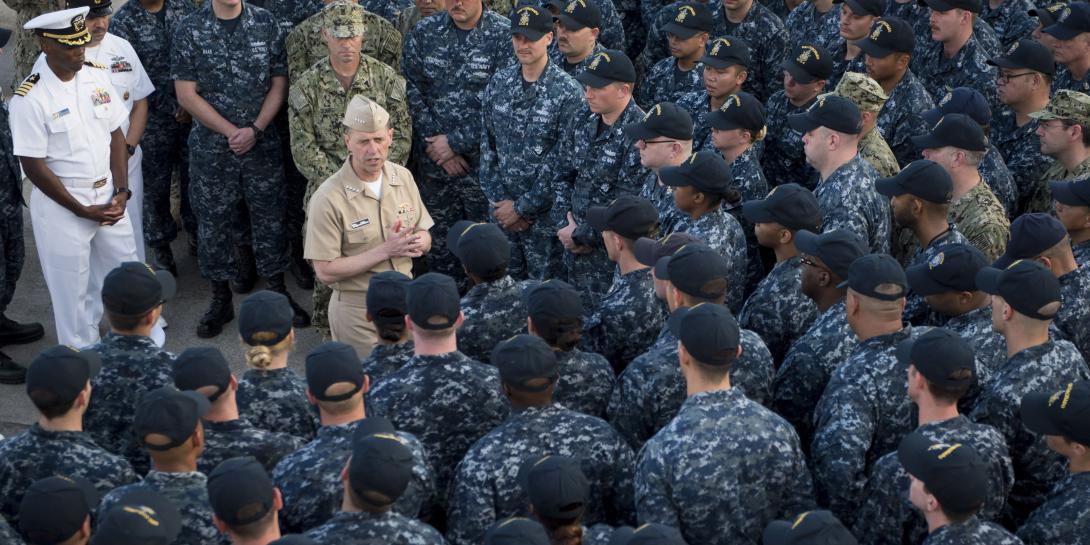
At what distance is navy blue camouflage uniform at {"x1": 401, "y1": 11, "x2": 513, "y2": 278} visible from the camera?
25.8 ft

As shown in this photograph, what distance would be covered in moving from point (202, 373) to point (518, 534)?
1542 mm

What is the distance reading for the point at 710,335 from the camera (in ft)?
13.9

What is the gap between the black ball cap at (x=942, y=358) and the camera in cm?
423

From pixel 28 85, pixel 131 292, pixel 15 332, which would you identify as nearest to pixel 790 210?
pixel 131 292

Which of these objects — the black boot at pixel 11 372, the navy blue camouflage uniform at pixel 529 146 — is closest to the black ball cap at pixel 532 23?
the navy blue camouflage uniform at pixel 529 146

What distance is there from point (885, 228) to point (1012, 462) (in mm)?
1782

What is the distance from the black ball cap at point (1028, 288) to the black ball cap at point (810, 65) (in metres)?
2.71

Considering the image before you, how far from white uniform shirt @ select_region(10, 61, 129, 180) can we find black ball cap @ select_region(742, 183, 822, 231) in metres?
3.59

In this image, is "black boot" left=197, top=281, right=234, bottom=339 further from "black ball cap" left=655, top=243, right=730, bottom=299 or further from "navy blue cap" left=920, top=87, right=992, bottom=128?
"navy blue cap" left=920, top=87, right=992, bottom=128

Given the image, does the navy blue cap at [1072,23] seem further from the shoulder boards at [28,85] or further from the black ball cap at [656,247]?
the shoulder boards at [28,85]

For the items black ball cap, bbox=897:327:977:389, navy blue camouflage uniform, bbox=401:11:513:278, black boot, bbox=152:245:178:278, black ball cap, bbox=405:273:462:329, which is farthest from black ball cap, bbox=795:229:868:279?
black boot, bbox=152:245:178:278

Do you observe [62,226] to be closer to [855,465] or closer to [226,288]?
[226,288]

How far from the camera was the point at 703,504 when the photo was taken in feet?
13.6

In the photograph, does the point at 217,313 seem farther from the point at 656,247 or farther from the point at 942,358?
the point at 942,358
